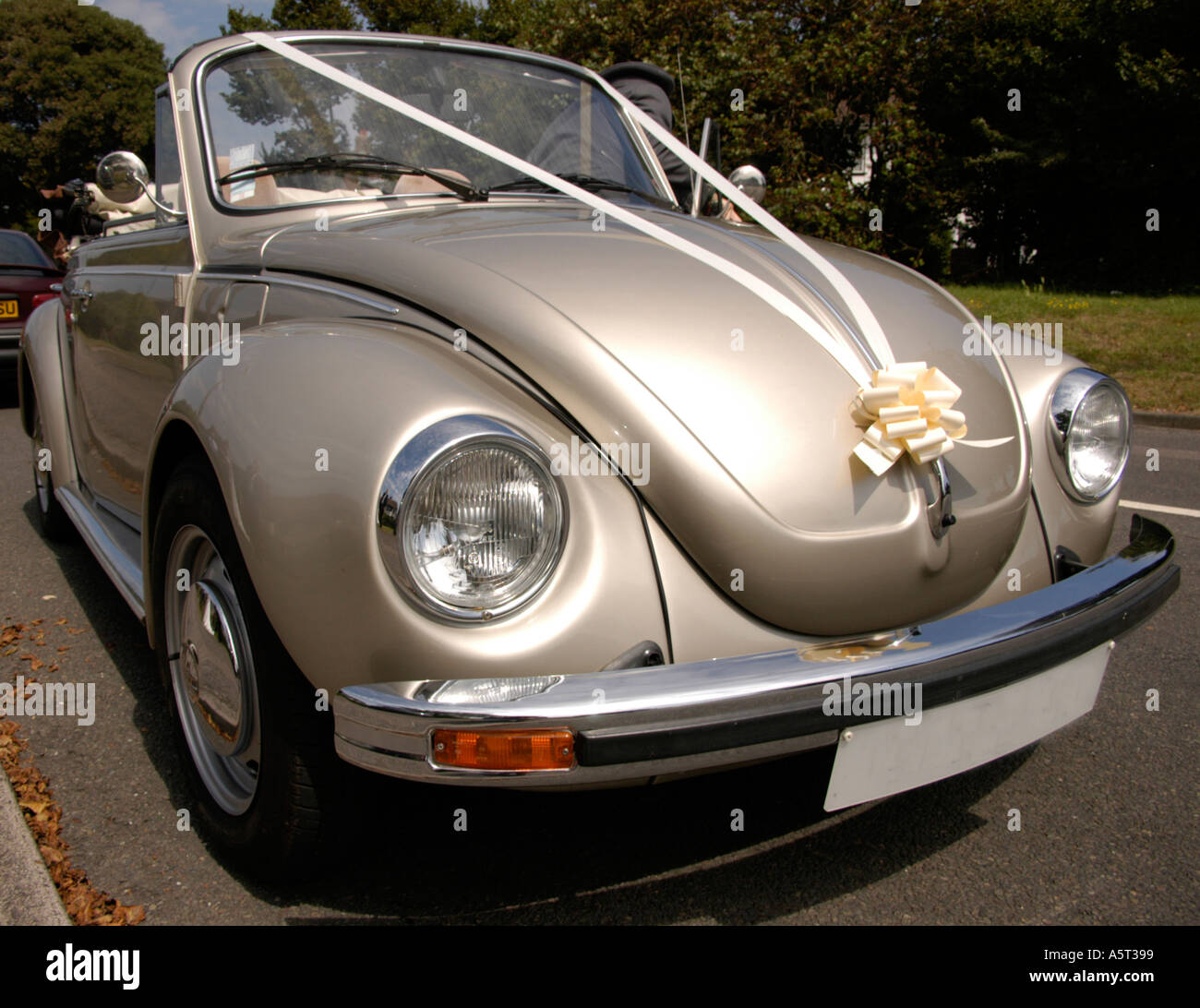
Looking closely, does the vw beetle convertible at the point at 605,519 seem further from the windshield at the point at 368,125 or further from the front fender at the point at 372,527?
the windshield at the point at 368,125

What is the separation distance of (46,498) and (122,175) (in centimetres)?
199

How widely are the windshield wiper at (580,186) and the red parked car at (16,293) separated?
24.9ft

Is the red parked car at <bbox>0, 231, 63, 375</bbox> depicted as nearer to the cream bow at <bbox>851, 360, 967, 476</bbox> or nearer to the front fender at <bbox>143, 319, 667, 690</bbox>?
the front fender at <bbox>143, 319, 667, 690</bbox>

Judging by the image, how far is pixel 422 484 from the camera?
5.11 feet

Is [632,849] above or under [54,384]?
under

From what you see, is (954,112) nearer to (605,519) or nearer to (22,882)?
(605,519)

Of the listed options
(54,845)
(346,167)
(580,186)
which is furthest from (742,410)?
(54,845)

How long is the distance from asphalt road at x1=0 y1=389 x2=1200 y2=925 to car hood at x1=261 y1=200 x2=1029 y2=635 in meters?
0.55

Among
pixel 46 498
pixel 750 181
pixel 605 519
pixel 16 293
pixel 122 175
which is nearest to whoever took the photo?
pixel 605 519

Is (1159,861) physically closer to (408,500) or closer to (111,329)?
(408,500)

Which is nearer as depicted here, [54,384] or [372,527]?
[372,527]

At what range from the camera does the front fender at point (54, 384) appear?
3.93m

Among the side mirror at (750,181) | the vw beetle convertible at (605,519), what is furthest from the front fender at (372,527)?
the side mirror at (750,181)
